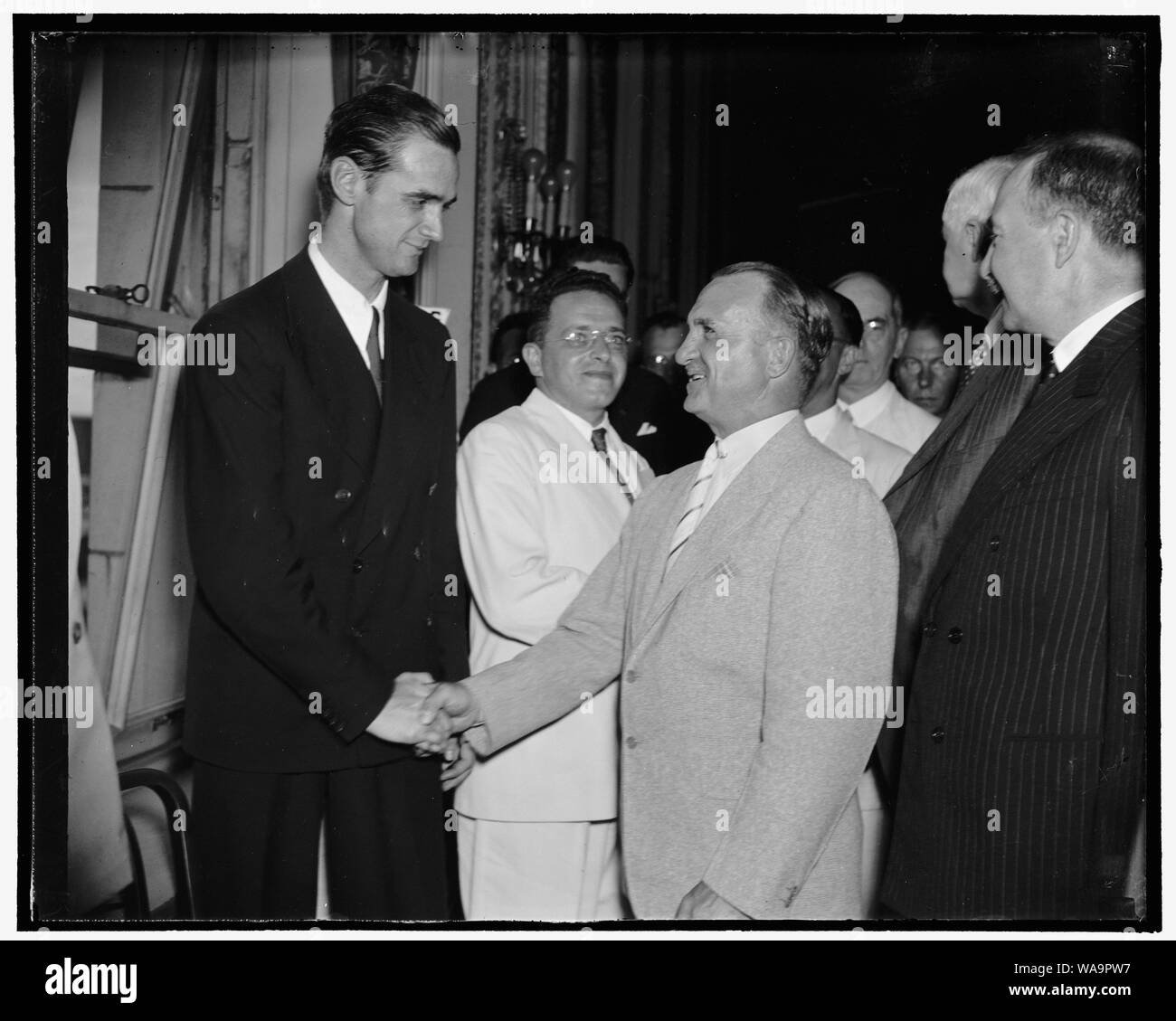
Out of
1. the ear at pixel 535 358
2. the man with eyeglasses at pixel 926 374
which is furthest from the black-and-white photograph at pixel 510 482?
the man with eyeglasses at pixel 926 374

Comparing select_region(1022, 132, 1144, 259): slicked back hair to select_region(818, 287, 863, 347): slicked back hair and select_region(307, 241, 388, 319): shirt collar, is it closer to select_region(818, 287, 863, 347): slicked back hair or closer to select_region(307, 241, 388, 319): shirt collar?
select_region(818, 287, 863, 347): slicked back hair

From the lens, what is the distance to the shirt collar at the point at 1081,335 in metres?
2.42

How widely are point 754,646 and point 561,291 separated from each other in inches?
40.8

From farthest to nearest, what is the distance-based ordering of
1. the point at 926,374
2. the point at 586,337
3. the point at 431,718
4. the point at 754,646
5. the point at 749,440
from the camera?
1. the point at 926,374
2. the point at 586,337
3. the point at 431,718
4. the point at 749,440
5. the point at 754,646

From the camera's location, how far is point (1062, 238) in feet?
8.05

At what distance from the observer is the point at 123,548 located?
2.72 meters

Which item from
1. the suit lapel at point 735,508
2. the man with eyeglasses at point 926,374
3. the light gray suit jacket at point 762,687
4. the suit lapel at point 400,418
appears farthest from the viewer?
the man with eyeglasses at point 926,374

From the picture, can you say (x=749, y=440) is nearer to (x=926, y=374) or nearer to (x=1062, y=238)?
(x=1062, y=238)

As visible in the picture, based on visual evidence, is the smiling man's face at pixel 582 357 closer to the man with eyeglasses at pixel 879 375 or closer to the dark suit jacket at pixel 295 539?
the dark suit jacket at pixel 295 539

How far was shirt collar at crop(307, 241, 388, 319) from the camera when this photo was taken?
2701mm

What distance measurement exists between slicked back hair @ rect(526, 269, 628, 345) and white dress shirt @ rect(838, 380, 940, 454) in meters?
0.66

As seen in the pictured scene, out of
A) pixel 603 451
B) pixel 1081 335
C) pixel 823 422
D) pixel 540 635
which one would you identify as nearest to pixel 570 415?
pixel 603 451
